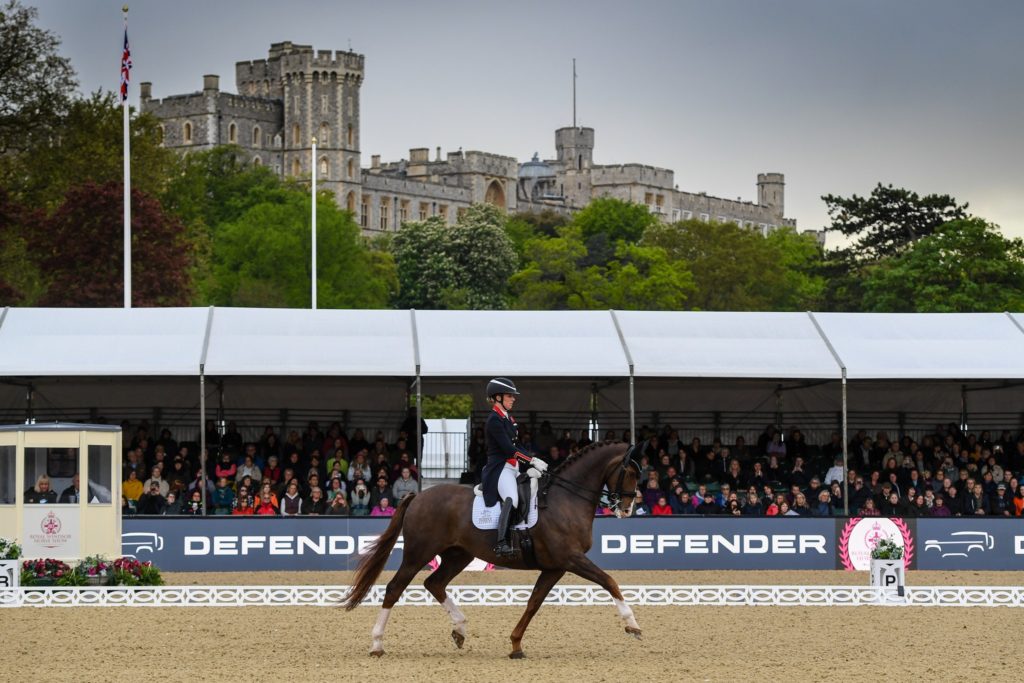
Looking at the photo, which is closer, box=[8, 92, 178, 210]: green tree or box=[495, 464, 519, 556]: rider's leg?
box=[495, 464, 519, 556]: rider's leg

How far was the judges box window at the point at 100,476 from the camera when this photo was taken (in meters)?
21.3

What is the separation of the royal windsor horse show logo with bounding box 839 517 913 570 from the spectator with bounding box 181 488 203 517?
8978mm

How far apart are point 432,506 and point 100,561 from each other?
6652 mm

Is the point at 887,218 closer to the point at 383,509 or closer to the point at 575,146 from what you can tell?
the point at 383,509

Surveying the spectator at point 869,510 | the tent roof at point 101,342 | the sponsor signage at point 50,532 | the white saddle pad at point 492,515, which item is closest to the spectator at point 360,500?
the tent roof at point 101,342

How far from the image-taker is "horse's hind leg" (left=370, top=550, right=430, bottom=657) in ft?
47.8

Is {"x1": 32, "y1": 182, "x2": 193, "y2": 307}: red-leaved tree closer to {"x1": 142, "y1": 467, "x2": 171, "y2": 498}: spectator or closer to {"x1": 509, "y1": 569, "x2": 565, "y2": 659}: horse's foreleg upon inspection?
{"x1": 142, "y1": 467, "x2": 171, "y2": 498}: spectator

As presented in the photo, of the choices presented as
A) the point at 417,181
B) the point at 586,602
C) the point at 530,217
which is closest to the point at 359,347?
the point at 586,602

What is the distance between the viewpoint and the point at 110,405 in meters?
29.5

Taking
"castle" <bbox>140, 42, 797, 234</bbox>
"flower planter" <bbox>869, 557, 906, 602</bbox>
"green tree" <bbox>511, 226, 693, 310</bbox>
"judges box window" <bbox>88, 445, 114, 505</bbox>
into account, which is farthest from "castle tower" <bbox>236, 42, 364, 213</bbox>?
"flower planter" <bbox>869, 557, 906, 602</bbox>

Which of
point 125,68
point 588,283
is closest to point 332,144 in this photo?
point 588,283

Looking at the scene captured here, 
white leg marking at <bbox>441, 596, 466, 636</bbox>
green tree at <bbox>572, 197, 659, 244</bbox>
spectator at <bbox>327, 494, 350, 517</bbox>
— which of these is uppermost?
green tree at <bbox>572, 197, 659, 244</bbox>

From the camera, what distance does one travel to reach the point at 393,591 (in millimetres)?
14633

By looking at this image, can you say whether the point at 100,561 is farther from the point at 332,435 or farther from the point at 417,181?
the point at 417,181
